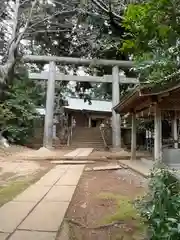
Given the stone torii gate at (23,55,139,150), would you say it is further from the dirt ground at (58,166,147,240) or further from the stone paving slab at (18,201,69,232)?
the stone paving slab at (18,201,69,232)

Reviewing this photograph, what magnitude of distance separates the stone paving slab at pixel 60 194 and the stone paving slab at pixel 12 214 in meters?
0.50

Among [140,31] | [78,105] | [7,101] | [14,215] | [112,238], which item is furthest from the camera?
[78,105]

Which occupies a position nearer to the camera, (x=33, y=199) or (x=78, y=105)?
(x=33, y=199)

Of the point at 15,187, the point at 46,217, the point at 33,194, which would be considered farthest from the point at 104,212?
the point at 15,187

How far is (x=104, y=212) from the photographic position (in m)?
4.56

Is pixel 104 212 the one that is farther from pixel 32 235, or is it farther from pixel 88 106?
pixel 88 106

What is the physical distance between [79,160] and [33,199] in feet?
22.9

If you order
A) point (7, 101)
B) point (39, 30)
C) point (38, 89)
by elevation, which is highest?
point (39, 30)

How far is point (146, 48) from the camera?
8.09 feet

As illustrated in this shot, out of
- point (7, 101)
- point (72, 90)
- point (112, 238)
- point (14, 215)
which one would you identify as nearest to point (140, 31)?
point (112, 238)

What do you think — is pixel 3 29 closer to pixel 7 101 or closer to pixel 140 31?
pixel 7 101

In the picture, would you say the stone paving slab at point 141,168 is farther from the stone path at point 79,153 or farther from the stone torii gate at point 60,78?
the stone torii gate at point 60,78

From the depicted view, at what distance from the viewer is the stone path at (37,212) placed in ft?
10.8

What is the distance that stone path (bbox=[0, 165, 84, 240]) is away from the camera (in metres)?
3.30
